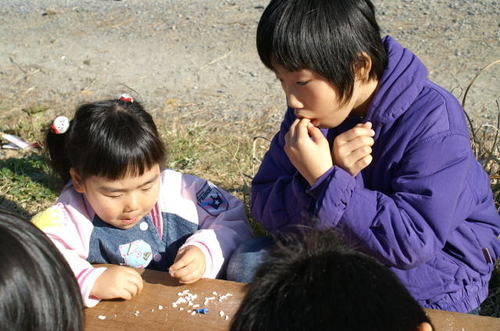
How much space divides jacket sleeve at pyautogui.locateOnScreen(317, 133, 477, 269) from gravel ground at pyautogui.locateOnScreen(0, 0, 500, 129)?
98.9 inches

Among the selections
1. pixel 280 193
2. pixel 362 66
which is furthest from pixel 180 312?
pixel 362 66

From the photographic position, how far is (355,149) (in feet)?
6.66

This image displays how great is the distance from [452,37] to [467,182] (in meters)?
3.92

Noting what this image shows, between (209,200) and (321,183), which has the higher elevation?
(321,183)

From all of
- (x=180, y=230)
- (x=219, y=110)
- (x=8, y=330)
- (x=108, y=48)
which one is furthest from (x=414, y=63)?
(x=108, y=48)

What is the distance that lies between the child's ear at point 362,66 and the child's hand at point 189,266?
2.62ft

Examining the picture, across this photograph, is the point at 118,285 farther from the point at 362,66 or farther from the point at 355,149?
the point at 362,66

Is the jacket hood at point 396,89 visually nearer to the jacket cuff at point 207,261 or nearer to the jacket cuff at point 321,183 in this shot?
the jacket cuff at point 321,183

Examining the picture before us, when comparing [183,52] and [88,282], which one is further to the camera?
[183,52]

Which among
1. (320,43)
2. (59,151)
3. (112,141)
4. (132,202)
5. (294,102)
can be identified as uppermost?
(320,43)

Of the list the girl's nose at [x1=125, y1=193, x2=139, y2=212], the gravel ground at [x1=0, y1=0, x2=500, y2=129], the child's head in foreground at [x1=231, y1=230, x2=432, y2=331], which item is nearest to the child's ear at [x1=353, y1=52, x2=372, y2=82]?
the girl's nose at [x1=125, y1=193, x2=139, y2=212]

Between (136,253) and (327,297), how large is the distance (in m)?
1.59

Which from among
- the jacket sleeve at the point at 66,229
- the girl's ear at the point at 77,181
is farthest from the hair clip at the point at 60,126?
the jacket sleeve at the point at 66,229

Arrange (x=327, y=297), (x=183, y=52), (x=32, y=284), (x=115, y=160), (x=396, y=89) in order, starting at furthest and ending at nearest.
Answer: (x=183, y=52)
(x=115, y=160)
(x=396, y=89)
(x=32, y=284)
(x=327, y=297)
